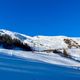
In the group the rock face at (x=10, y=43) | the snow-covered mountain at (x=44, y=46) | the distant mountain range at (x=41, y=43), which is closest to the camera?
the snow-covered mountain at (x=44, y=46)

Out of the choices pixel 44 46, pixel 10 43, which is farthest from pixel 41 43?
pixel 10 43

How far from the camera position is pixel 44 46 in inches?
733

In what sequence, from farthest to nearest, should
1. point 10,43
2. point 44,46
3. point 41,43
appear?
point 41,43 → point 44,46 → point 10,43

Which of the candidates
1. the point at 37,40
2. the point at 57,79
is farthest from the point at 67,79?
the point at 37,40

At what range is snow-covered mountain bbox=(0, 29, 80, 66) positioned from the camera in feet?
48.8

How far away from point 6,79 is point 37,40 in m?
14.0

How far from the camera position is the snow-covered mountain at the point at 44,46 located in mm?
14884

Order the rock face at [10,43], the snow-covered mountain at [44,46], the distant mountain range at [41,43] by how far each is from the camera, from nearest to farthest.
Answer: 1. the snow-covered mountain at [44,46]
2. the rock face at [10,43]
3. the distant mountain range at [41,43]

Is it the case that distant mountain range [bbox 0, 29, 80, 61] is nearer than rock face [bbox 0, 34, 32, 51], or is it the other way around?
rock face [bbox 0, 34, 32, 51]

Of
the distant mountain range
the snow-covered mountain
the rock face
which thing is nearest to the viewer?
the snow-covered mountain

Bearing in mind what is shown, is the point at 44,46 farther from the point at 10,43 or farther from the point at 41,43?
the point at 10,43

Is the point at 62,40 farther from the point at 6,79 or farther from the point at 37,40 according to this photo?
the point at 6,79

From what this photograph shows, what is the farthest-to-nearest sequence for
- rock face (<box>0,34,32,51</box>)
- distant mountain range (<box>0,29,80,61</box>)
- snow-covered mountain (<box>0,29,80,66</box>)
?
1. distant mountain range (<box>0,29,80,61</box>)
2. rock face (<box>0,34,32,51</box>)
3. snow-covered mountain (<box>0,29,80,66</box>)

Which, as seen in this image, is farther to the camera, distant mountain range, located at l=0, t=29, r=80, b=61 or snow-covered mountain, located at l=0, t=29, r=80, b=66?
distant mountain range, located at l=0, t=29, r=80, b=61
